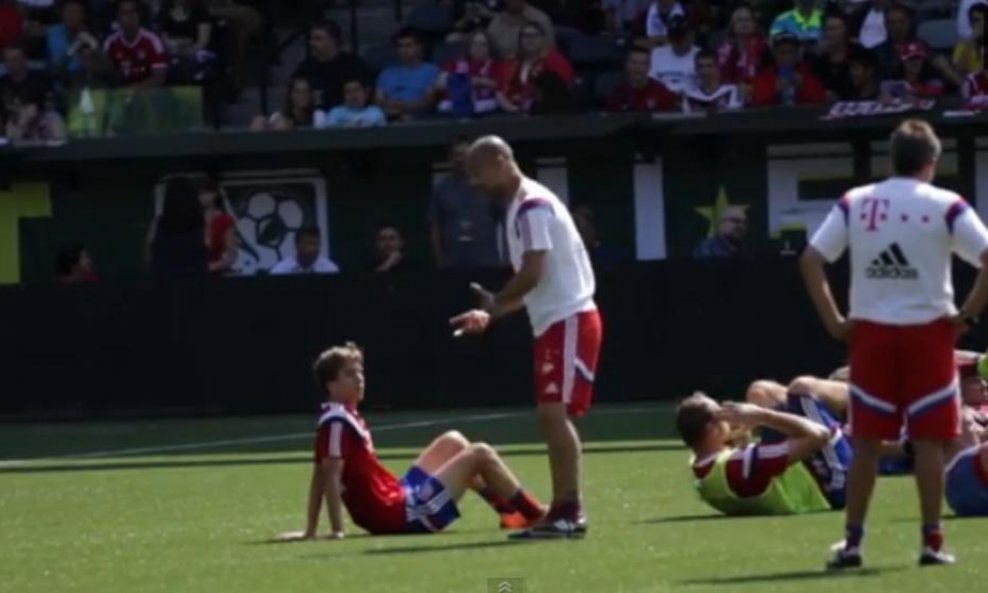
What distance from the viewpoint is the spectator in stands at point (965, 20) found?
25.4 m

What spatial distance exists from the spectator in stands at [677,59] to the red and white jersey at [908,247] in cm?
1583

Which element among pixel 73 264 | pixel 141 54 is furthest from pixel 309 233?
pixel 141 54

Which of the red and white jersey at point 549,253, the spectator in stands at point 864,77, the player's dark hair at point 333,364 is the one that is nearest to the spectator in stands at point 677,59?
the spectator in stands at point 864,77

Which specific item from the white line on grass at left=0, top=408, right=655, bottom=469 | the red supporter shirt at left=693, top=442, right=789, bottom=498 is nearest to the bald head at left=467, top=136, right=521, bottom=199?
the red supporter shirt at left=693, top=442, right=789, bottom=498

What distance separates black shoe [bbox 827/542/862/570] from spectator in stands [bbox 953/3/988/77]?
15.5 metres

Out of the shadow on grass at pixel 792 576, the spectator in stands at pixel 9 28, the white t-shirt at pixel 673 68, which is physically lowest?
the shadow on grass at pixel 792 576

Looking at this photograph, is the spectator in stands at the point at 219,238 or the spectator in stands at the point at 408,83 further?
the spectator in stands at the point at 408,83

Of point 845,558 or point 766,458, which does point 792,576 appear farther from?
point 766,458

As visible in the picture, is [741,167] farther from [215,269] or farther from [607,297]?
[215,269]

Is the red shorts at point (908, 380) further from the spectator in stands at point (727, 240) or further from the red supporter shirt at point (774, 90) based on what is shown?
the red supporter shirt at point (774, 90)

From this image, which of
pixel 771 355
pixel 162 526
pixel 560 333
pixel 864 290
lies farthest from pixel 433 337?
pixel 864 290

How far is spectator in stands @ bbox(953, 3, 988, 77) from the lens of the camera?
24969mm

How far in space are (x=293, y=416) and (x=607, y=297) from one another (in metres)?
3.09

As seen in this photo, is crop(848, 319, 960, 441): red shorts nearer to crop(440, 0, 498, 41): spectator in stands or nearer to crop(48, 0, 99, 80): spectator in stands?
crop(440, 0, 498, 41): spectator in stands
